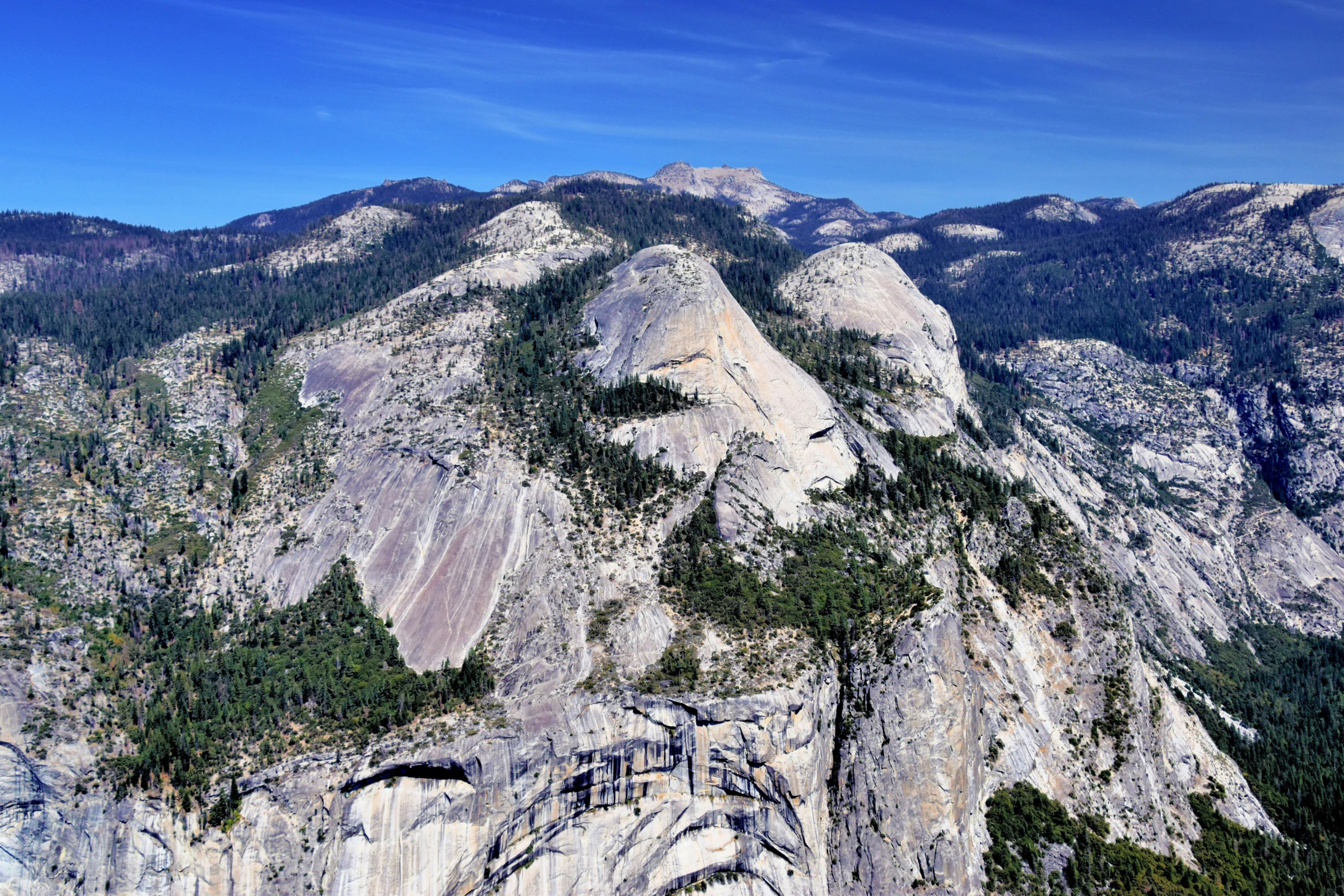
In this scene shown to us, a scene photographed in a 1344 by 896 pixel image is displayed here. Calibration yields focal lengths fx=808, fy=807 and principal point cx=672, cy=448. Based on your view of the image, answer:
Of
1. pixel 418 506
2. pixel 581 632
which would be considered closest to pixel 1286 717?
pixel 581 632

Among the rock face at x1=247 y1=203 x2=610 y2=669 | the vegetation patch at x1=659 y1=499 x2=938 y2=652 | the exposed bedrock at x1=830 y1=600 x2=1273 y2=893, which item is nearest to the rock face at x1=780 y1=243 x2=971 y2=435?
the vegetation patch at x1=659 y1=499 x2=938 y2=652

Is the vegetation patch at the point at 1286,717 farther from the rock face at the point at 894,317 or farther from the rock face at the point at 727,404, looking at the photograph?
the rock face at the point at 727,404

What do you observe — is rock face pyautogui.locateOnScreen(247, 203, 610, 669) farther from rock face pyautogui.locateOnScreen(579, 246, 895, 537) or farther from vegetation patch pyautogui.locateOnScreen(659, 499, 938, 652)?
rock face pyautogui.locateOnScreen(579, 246, 895, 537)

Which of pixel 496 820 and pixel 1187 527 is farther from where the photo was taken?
pixel 1187 527

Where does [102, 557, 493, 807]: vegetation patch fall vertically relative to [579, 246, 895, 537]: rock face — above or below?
below

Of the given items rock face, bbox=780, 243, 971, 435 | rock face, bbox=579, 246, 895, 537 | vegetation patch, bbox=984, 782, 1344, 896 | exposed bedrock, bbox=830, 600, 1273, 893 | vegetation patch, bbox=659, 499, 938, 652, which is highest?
rock face, bbox=780, 243, 971, 435

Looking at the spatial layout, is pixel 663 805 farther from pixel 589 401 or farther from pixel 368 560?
pixel 589 401

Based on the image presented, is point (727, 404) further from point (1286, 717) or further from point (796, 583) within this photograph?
point (1286, 717)
